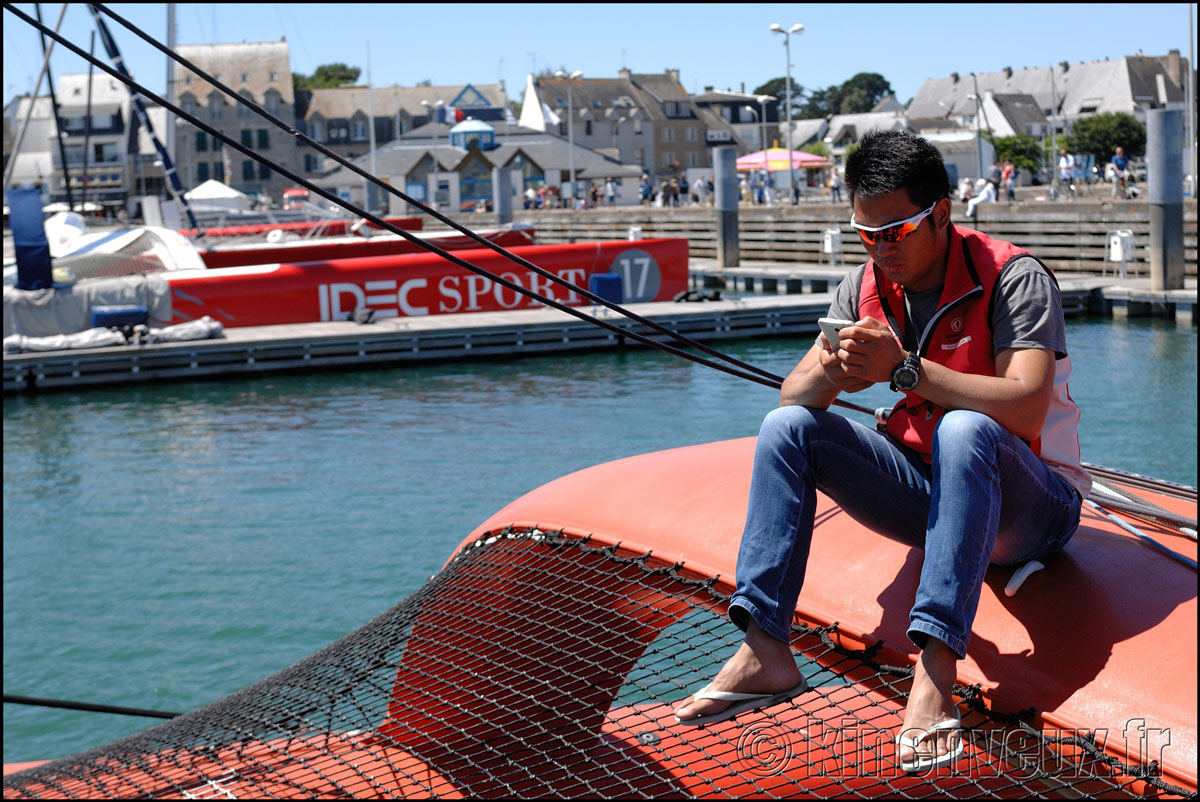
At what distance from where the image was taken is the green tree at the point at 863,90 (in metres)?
A: 132

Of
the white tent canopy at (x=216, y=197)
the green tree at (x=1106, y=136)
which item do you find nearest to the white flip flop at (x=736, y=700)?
the white tent canopy at (x=216, y=197)

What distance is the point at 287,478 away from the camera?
488 inches

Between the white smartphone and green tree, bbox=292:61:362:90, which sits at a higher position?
green tree, bbox=292:61:362:90

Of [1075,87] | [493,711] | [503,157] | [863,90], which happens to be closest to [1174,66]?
[1075,87]

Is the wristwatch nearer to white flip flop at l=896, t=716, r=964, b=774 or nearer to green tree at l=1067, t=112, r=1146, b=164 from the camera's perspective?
white flip flop at l=896, t=716, r=964, b=774

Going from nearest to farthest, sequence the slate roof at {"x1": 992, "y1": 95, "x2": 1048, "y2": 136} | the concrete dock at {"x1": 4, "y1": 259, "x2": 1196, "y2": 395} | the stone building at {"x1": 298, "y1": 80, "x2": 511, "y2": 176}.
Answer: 1. the concrete dock at {"x1": 4, "y1": 259, "x2": 1196, "y2": 395}
2. the slate roof at {"x1": 992, "y1": 95, "x2": 1048, "y2": 136}
3. the stone building at {"x1": 298, "y1": 80, "x2": 511, "y2": 176}

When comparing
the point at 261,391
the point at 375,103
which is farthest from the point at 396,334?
the point at 375,103

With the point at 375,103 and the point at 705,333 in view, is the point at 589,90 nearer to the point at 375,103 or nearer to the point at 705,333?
the point at 375,103

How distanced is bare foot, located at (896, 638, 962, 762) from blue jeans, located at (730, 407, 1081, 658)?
0.04 m

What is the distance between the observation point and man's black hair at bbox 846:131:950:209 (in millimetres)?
2699

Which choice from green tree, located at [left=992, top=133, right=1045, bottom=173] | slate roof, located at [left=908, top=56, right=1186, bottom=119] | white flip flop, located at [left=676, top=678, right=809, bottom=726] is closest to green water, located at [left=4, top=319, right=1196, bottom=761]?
white flip flop, located at [left=676, top=678, right=809, bottom=726]

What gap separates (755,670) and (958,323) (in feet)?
2.93

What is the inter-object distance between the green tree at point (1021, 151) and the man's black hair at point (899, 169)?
5658cm

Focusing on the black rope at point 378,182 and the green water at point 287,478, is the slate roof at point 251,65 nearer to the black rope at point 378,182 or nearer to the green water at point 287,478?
the green water at point 287,478
